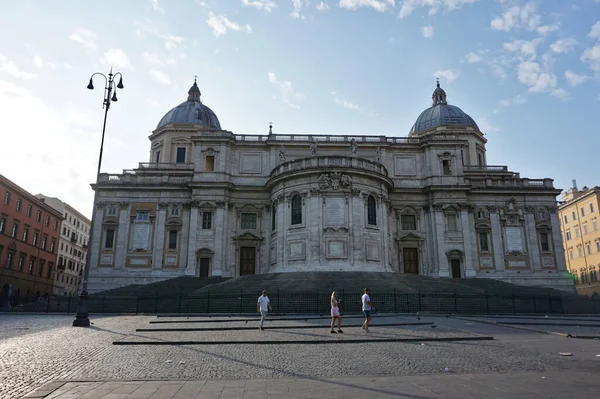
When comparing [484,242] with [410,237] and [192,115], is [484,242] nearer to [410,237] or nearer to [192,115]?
[410,237]

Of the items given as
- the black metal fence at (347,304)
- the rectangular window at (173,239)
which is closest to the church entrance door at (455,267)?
the black metal fence at (347,304)

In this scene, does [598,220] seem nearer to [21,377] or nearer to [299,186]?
[299,186]

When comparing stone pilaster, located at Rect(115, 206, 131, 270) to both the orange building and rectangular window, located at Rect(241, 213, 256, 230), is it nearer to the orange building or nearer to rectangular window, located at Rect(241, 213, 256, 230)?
the orange building

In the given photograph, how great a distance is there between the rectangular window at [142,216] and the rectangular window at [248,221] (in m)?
10.1

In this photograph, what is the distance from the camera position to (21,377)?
8.44 metres

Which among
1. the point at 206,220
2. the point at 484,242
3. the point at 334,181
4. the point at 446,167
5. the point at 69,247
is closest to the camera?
the point at 334,181

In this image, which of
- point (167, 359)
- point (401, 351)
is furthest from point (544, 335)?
point (167, 359)

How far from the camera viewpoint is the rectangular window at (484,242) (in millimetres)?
46000

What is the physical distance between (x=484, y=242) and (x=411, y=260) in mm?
8040

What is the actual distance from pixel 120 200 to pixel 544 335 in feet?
138

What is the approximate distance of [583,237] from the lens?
60.3 metres

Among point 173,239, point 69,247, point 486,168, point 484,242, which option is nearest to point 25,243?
point 69,247

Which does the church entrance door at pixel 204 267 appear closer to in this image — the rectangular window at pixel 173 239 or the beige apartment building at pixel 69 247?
the rectangular window at pixel 173 239

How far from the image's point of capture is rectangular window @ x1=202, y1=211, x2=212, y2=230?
4544cm
